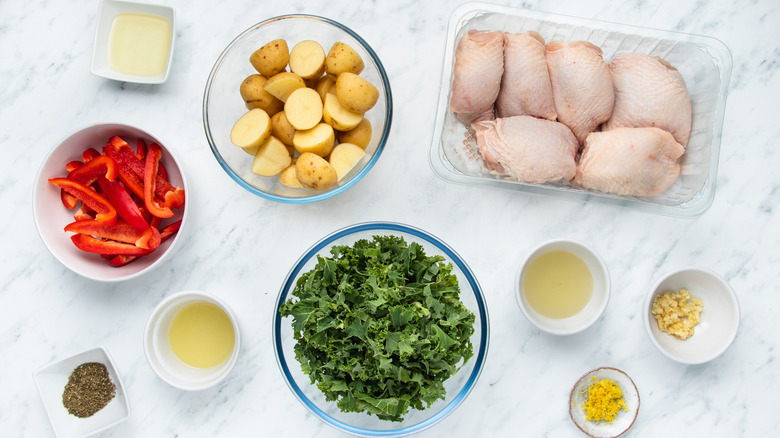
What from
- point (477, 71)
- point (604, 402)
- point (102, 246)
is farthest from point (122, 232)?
point (604, 402)

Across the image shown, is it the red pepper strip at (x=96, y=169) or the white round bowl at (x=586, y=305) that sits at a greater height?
the red pepper strip at (x=96, y=169)

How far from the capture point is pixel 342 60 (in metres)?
1.35

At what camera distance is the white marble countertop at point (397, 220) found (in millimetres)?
1543

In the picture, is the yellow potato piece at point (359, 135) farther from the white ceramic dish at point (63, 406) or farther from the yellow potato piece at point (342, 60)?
the white ceramic dish at point (63, 406)

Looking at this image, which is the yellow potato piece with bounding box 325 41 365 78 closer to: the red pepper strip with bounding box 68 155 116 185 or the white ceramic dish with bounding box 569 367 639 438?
the red pepper strip with bounding box 68 155 116 185

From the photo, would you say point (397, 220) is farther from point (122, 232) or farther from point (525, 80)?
point (122, 232)

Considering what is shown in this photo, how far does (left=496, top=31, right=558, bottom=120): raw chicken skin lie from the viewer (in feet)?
4.50

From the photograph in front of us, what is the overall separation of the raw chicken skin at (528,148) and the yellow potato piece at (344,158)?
0.99ft

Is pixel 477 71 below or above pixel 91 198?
above

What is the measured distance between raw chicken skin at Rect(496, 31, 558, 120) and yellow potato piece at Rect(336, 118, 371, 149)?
13.4 inches

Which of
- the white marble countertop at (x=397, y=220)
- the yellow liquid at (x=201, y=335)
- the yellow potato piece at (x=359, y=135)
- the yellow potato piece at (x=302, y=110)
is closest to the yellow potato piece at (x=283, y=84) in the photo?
the yellow potato piece at (x=302, y=110)

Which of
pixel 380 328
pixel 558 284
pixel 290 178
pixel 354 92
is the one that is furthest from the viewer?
pixel 558 284

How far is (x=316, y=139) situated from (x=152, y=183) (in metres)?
0.44

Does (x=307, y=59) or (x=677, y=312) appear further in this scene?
(x=677, y=312)
